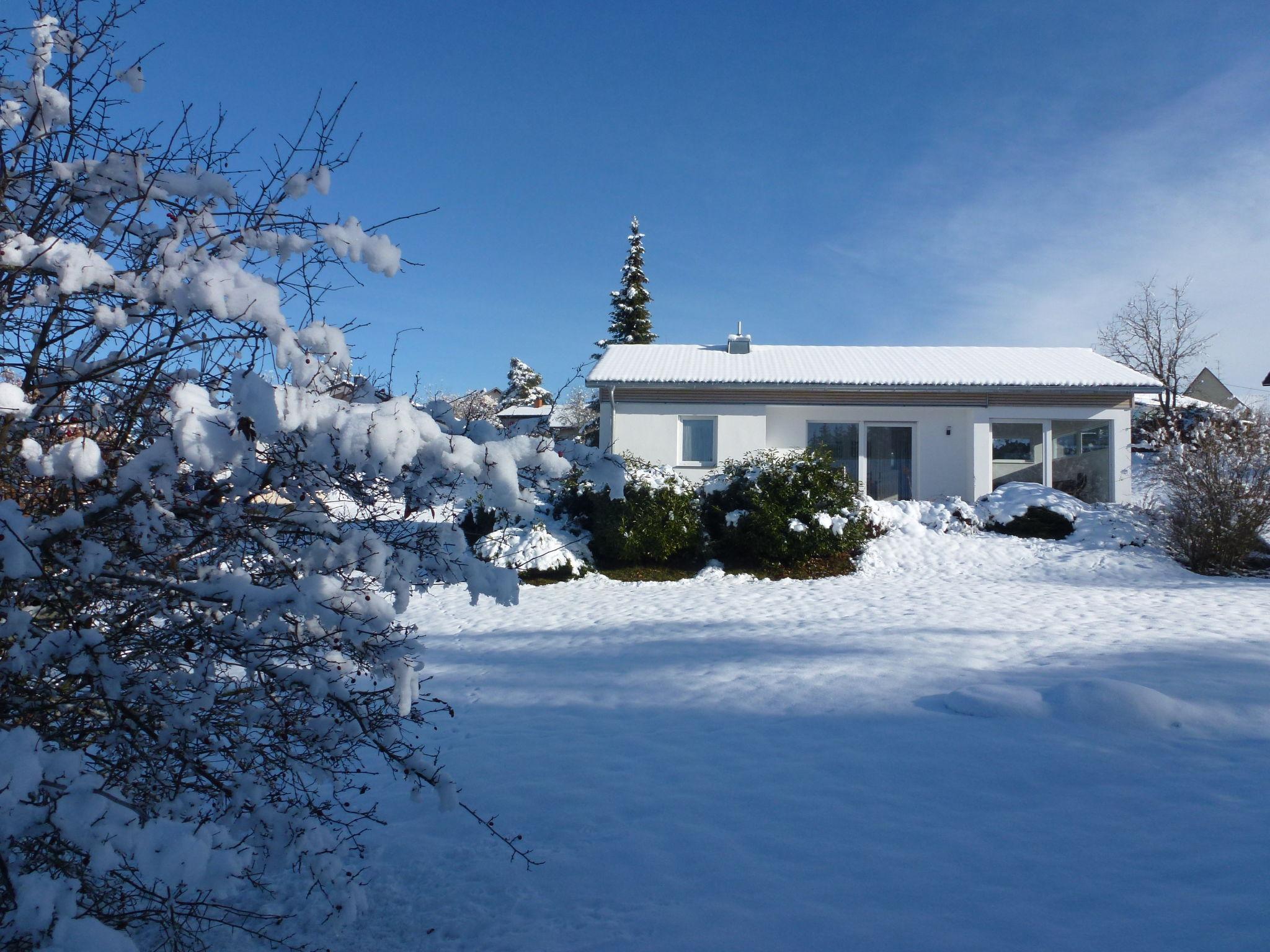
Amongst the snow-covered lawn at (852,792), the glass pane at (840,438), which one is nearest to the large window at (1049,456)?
the glass pane at (840,438)

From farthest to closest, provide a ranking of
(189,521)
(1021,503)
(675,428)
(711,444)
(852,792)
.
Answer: (711,444) → (675,428) → (1021,503) → (852,792) → (189,521)

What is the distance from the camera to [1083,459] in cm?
1658

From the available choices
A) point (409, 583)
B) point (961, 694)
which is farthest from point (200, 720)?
point (961, 694)

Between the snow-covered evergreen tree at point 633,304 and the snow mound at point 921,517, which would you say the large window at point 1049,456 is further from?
the snow-covered evergreen tree at point 633,304

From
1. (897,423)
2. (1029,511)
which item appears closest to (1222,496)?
(1029,511)

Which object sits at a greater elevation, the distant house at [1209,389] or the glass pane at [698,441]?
the distant house at [1209,389]

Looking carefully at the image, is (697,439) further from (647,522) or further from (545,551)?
(545,551)

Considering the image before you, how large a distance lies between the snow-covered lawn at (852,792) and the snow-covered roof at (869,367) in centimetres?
802

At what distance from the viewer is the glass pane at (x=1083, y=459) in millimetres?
16031

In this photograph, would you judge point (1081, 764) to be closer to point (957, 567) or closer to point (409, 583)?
point (409, 583)

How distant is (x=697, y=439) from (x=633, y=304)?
20.2 meters

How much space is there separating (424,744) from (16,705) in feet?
11.3

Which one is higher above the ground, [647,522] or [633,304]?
[633,304]

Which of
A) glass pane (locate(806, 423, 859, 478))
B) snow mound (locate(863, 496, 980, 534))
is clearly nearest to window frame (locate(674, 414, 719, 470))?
glass pane (locate(806, 423, 859, 478))
